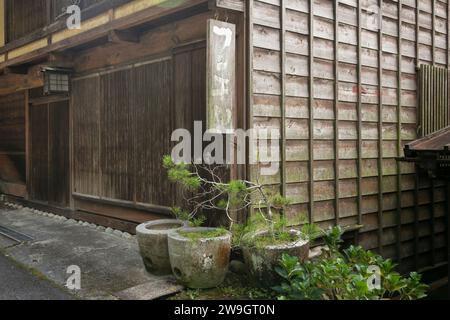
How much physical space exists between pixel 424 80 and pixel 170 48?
18.8 ft

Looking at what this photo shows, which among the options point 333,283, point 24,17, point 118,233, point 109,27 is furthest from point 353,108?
point 24,17

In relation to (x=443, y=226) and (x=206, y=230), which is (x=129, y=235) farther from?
(x=443, y=226)

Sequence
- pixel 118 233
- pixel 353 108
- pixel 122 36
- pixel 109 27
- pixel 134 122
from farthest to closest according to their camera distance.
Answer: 1. pixel 118 233
2. pixel 134 122
3. pixel 353 108
4. pixel 122 36
5. pixel 109 27

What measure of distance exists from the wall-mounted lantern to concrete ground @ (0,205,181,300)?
321cm

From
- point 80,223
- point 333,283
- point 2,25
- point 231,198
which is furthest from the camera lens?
point 2,25

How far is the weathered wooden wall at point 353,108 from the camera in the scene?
6.64m

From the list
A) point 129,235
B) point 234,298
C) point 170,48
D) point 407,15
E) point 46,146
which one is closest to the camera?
point 234,298

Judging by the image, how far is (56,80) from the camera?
10016 millimetres

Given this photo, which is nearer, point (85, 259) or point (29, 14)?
point (85, 259)

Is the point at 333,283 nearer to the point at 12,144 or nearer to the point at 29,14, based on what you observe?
the point at 29,14

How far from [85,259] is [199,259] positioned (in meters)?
2.61

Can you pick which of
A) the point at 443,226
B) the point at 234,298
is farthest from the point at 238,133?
the point at 443,226

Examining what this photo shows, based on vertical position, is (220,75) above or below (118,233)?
above

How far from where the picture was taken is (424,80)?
365 inches
